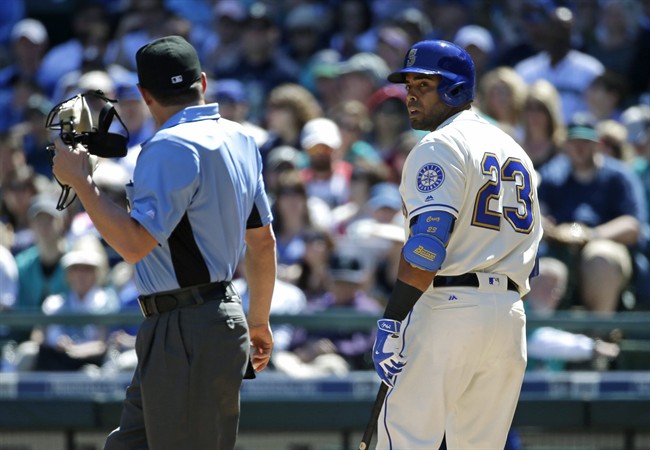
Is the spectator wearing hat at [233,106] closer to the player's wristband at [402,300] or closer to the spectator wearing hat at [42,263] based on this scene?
the spectator wearing hat at [42,263]

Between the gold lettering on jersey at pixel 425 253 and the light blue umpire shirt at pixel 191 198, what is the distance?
0.69 meters

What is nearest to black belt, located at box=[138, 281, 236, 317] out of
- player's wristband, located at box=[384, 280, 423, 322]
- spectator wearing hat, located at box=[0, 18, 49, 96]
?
player's wristband, located at box=[384, 280, 423, 322]

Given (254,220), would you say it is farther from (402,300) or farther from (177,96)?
(402,300)

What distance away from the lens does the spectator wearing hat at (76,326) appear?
7.88 m

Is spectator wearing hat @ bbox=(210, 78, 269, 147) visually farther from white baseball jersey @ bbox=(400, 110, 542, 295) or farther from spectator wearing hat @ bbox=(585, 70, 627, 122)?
Answer: white baseball jersey @ bbox=(400, 110, 542, 295)

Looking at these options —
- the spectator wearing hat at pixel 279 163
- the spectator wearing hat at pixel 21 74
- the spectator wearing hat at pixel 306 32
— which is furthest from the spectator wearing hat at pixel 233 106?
the spectator wearing hat at pixel 21 74

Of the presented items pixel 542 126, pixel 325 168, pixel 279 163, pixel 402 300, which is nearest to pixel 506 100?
pixel 542 126

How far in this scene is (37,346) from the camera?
26.0 feet

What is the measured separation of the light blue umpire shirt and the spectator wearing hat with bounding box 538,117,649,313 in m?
3.92

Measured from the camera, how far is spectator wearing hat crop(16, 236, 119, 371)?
7879 millimetres

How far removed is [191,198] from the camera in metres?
4.30

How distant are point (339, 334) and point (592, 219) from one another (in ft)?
6.67

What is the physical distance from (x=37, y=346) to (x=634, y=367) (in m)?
4.01

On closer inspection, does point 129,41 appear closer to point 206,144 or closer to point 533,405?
point 533,405
